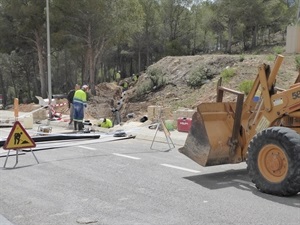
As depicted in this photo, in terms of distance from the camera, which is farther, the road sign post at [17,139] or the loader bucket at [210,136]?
the road sign post at [17,139]

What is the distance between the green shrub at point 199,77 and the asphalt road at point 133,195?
533 inches

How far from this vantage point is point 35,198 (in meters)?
6.58

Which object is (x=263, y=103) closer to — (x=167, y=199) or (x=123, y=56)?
(x=167, y=199)

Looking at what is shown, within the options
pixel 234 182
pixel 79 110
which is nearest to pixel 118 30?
pixel 79 110

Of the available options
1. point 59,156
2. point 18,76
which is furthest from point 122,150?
point 18,76

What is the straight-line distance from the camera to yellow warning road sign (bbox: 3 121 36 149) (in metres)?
9.20

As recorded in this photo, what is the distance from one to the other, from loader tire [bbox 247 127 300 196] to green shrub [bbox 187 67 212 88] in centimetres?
1650

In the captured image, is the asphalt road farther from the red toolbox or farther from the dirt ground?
the dirt ground

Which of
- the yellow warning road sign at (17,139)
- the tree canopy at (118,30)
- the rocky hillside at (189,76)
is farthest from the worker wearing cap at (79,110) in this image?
the tree canopy at (118,30)

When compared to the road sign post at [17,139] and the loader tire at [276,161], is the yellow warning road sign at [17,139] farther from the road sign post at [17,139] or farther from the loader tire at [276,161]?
the loader tire at [276,161]

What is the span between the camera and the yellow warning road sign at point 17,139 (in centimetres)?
920

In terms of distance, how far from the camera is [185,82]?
24391mm

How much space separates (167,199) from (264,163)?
1.58 metres

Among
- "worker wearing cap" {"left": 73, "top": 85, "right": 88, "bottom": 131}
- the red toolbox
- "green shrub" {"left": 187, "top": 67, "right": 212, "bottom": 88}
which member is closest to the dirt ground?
"green shrub" {"left": 187, "top": 67, "right": 212, "bottom": 88}
